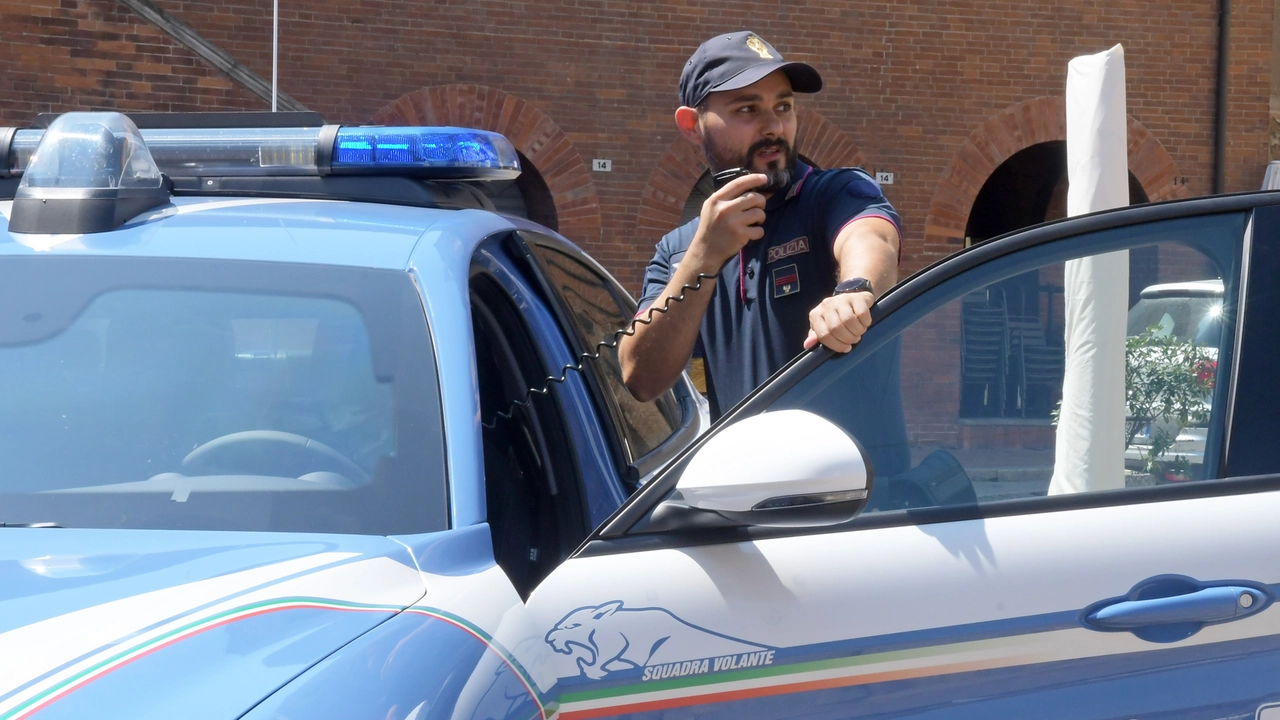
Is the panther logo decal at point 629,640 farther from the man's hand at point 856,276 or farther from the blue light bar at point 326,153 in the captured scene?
the blue light bar at point 326,153

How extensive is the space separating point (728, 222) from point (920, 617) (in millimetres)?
860

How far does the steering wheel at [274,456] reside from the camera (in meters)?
1.78

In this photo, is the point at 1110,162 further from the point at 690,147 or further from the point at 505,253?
the point at 690,147

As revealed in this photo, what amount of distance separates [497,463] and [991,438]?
1007 millimetres

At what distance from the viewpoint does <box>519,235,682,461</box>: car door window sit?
105 inches

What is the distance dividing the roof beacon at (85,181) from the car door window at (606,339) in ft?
2.95

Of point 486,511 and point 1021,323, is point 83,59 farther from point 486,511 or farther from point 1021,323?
point 1021,323

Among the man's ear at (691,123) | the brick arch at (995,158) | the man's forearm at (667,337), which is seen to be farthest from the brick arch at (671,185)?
the man's forearm at (667,337)

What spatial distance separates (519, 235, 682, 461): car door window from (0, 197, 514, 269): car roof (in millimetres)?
589

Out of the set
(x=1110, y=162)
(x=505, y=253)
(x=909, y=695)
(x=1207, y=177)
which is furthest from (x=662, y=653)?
(x=1207, y=177)

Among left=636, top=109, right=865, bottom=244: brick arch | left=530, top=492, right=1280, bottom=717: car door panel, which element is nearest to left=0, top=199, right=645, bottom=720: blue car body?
left=530, top=492, right=1280, bottom=717: car door panel

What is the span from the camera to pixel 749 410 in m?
1.71

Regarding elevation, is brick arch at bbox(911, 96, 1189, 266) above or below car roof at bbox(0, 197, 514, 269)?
above

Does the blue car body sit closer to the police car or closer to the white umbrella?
the police car
